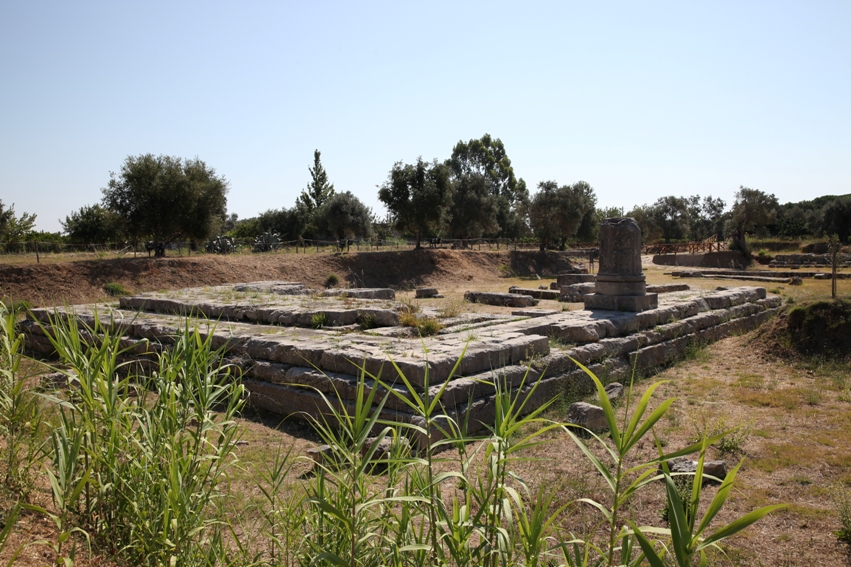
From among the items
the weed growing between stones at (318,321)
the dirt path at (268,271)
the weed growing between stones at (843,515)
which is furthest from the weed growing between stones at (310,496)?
the dirt path at (268,271)

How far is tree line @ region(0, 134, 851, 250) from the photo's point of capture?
24.8 meters

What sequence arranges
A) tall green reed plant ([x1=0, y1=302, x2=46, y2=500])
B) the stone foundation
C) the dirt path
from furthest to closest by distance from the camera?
the dirt path < the stone foundation < tall green reed plant ([x1=0, y1=302, x2=46, y2=500])

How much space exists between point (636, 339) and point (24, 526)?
8.24 m

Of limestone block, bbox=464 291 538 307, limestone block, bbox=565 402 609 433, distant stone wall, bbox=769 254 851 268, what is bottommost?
limestone block, bbox=565 402 609 433

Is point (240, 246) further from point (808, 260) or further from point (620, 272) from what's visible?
→ point (808, 260)

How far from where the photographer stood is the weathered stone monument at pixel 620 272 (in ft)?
36.2

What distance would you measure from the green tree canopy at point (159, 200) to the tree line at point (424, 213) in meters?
0.04

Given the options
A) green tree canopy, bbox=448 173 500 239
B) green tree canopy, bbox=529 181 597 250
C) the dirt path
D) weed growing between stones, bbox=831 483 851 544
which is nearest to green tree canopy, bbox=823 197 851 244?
green tree canopy, bbox=529 181 597 250

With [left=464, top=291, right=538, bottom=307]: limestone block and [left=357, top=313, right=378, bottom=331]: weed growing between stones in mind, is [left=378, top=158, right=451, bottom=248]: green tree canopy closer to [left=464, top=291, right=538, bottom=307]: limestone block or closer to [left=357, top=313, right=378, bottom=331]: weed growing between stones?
[left=464, top=291, right=538, bottom=307]: limestone block

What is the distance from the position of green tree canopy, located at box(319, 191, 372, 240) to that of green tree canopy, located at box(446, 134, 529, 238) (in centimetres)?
622

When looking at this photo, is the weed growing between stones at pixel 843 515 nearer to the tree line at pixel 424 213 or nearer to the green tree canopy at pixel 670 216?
the tree line at pixel 424 213

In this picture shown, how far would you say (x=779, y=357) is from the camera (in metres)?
9.59

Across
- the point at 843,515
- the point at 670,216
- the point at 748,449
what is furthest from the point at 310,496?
the point at 670,216

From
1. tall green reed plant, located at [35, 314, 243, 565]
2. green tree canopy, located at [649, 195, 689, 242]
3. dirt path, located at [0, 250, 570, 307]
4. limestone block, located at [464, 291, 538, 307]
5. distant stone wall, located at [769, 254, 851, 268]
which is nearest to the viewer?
tall green reed plant, located at [35, 314, 243, 565]
